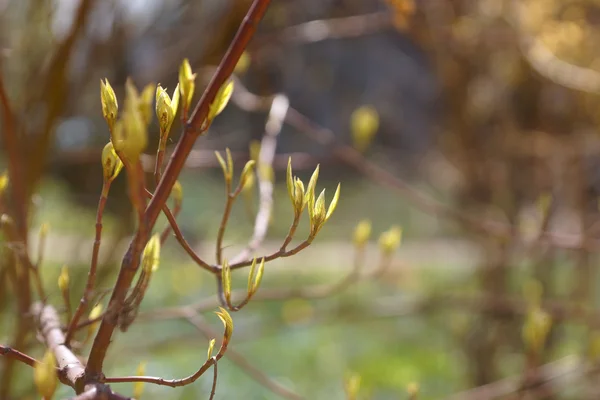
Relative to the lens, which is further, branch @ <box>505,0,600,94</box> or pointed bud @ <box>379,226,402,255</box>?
branch @ <box>505,0,600,94</box>

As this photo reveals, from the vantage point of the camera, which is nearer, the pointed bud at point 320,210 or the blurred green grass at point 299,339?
the pointed bud at point 320,210

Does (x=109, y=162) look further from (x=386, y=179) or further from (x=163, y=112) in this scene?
(x=386, y=179)

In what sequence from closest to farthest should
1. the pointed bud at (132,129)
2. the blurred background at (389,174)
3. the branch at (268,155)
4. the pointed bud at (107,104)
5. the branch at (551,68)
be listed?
the pointed bud at (132,129) → the pointed bud at (107,104) → the branch at (268,155) → the blurred background at (389,174) → the branch at (551,68)

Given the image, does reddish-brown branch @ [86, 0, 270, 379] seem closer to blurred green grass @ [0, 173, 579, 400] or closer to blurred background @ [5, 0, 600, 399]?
blurred background @ [5, 0, 600, 399]

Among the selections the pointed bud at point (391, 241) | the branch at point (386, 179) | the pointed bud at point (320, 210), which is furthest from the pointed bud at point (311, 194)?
the branch at point (386, 179)

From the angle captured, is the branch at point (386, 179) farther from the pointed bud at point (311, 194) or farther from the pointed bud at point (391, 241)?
the pointed bud at point (311, 194)

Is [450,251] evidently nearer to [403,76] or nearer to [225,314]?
[403,76]

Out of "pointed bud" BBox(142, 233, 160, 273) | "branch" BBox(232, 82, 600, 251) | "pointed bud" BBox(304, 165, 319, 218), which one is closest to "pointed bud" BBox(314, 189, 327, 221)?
"pointed bud" BBox(304, 165, 319, 218)
